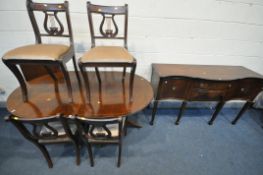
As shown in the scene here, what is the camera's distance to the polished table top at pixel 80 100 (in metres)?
1.19

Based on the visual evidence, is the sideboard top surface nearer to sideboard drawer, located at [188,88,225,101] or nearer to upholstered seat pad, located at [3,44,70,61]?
sideboard drawer, located at [188,88,225,101]

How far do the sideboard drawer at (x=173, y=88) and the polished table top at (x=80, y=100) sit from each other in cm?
23

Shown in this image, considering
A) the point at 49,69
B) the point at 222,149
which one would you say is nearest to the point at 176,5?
the point at 49,69

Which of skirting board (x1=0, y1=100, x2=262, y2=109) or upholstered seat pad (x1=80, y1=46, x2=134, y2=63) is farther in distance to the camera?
skirting board (x1=0, y1=100, x2=262, y2=109)

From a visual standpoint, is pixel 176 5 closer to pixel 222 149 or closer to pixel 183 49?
pixel 183 49

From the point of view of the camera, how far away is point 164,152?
1.64 meters

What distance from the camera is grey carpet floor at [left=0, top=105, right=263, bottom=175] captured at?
1452mm

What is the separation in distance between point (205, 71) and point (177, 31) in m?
0.58

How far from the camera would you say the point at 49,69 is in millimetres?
1506

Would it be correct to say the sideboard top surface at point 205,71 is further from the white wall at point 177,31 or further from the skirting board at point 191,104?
the skirting board at point 191,104

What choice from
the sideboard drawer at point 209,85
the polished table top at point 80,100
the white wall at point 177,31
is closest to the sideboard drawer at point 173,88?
the sideboard drawer at point 209,85

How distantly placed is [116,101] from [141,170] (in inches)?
28.7

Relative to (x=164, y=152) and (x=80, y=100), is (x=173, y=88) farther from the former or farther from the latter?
(x=80, y=100)

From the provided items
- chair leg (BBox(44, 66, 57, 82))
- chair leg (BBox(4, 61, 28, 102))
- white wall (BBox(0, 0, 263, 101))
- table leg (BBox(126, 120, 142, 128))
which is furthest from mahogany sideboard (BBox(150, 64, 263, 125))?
chair leg (BBox(4, 61, 28, 102))
